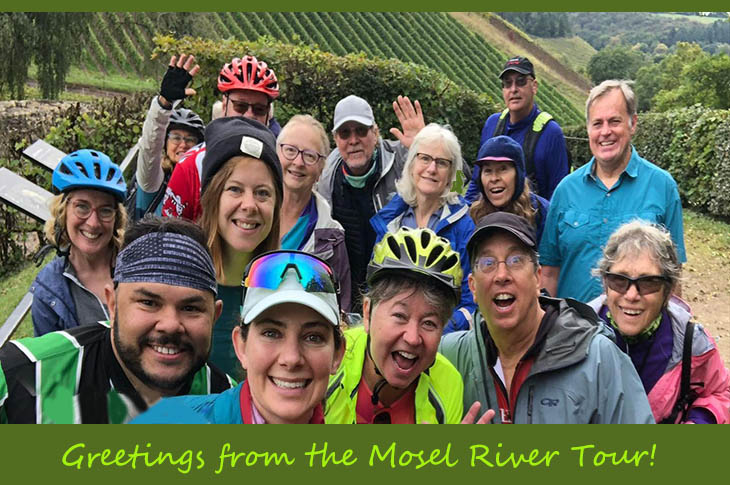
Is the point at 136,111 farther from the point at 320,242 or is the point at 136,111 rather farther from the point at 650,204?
the point at 650,204

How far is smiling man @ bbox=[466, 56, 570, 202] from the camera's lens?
585 centimetres

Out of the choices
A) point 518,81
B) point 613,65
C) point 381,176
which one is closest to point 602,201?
point 381,176

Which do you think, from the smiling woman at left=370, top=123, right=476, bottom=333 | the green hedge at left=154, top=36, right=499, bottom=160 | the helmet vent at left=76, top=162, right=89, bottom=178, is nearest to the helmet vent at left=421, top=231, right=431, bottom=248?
the smiling woman at left=370, top=123, right=476, bottom=333

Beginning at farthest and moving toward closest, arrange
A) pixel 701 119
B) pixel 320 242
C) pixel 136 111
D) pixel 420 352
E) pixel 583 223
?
pixel 701 119 → pixel 136 111 → pixel 583 223 → pixel 320 242 → pixel 420 352

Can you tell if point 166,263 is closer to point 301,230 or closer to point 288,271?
point 288,271

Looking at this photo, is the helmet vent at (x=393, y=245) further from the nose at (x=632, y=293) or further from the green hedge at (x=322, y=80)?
the green hedge at (x=322, y=80)

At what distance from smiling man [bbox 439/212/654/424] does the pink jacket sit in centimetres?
42

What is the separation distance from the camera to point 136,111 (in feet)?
35.4

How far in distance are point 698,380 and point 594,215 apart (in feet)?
4.90

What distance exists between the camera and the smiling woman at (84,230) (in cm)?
369

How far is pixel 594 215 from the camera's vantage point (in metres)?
4.48

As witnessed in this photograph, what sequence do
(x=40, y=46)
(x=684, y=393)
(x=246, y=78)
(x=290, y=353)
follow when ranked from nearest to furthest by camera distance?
(x=290, y=353), (x=684, y=393), (x=246, y=78), (x=40, y=46)

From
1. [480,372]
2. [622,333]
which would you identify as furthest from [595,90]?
[480,372]

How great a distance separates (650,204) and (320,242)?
2.04 metres
